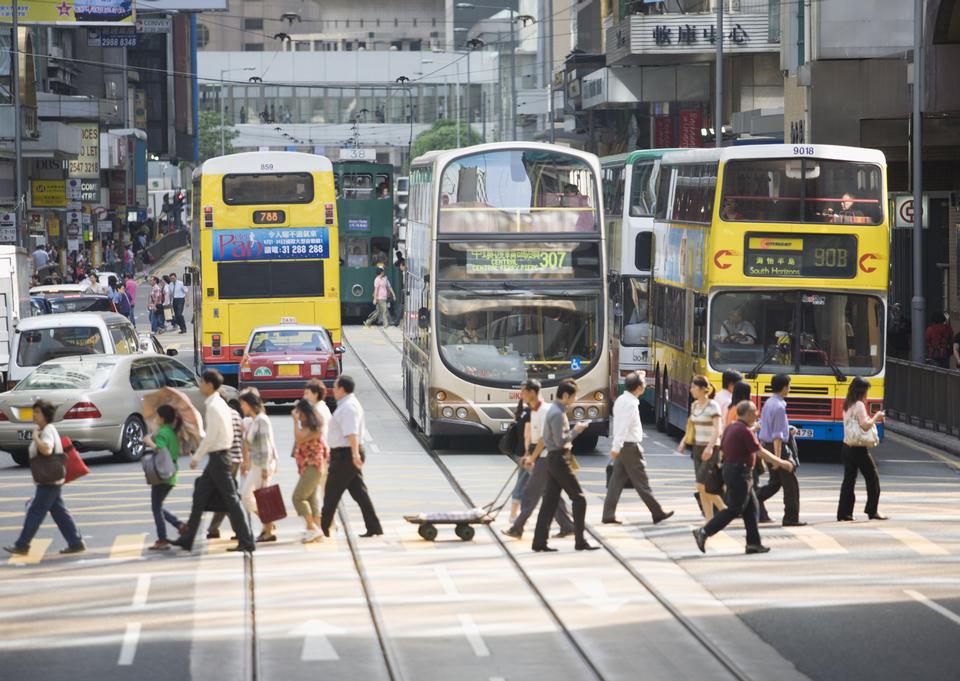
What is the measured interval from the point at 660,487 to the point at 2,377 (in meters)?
14.6

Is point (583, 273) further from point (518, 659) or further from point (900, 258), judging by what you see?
point (900, 258)

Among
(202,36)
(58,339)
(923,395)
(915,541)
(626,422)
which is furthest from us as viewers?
(202,36)

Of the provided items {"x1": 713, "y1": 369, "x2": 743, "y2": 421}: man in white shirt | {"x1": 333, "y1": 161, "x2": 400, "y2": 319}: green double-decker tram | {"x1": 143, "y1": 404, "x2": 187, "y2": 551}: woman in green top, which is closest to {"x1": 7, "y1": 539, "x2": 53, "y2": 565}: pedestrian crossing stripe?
{"x1": 143, "y1": 404, "x2": 187, "y2": 551}: woman in green top

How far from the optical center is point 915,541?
1777 cm

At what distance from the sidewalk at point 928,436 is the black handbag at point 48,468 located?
13.9 meters

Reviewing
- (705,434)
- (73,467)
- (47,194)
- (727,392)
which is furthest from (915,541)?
(47,194)

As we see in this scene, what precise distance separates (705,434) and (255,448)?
437 cm

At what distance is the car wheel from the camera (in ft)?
80.1

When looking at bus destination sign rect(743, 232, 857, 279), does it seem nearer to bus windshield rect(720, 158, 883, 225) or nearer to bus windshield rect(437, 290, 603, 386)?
bus windshield rect(720, 158, 883, 225)

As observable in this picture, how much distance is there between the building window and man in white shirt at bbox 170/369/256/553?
16944cm

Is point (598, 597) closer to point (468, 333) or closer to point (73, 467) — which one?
point (73, 467)

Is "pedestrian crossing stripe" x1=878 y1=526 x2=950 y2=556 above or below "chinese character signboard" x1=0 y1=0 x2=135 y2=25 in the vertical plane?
below

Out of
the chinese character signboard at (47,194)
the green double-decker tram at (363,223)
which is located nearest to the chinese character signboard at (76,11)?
the chinese character signboard at (47,194)

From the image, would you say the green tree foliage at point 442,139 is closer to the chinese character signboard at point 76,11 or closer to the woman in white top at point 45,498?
the chinese character signboard at point 76,11
